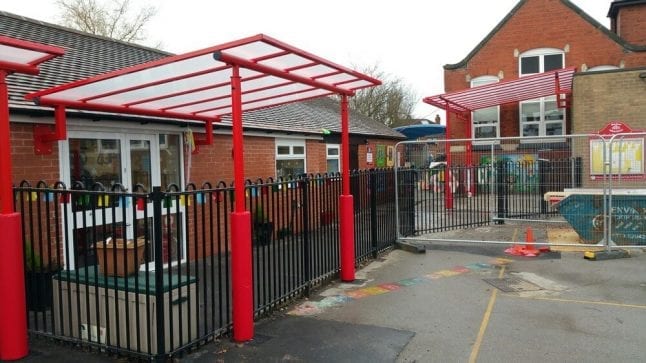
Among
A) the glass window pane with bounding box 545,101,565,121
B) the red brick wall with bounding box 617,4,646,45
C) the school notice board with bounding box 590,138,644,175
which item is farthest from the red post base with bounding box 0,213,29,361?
the red brick wall with bounding box 617,4,646,45

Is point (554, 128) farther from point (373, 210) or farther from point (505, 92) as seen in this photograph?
point (373, 210)

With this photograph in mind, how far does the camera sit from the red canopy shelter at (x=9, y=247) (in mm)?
4129

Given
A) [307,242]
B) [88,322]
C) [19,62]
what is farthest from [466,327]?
[19,62]

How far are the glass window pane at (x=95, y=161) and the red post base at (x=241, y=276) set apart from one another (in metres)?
3.04

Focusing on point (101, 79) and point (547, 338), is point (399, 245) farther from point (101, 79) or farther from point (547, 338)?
point (101, 79)

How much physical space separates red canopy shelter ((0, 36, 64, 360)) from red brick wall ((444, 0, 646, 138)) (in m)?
18.1

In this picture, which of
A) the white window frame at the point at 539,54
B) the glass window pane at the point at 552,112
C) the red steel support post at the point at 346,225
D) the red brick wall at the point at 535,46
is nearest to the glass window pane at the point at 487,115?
the red brick wall at the point at 535,46

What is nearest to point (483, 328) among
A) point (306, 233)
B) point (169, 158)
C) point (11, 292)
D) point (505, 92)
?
point (306, 233)

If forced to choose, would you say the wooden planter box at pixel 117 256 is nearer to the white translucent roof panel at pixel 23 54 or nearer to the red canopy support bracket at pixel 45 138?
the white translucent roof panel at pixel 23 54

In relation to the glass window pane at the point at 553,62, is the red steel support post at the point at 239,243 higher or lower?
lower

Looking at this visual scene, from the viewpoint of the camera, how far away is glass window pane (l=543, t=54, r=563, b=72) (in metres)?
20.5

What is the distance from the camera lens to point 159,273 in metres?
3.91

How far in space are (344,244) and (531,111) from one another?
52.8ft

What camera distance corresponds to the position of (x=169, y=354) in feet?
13.4
